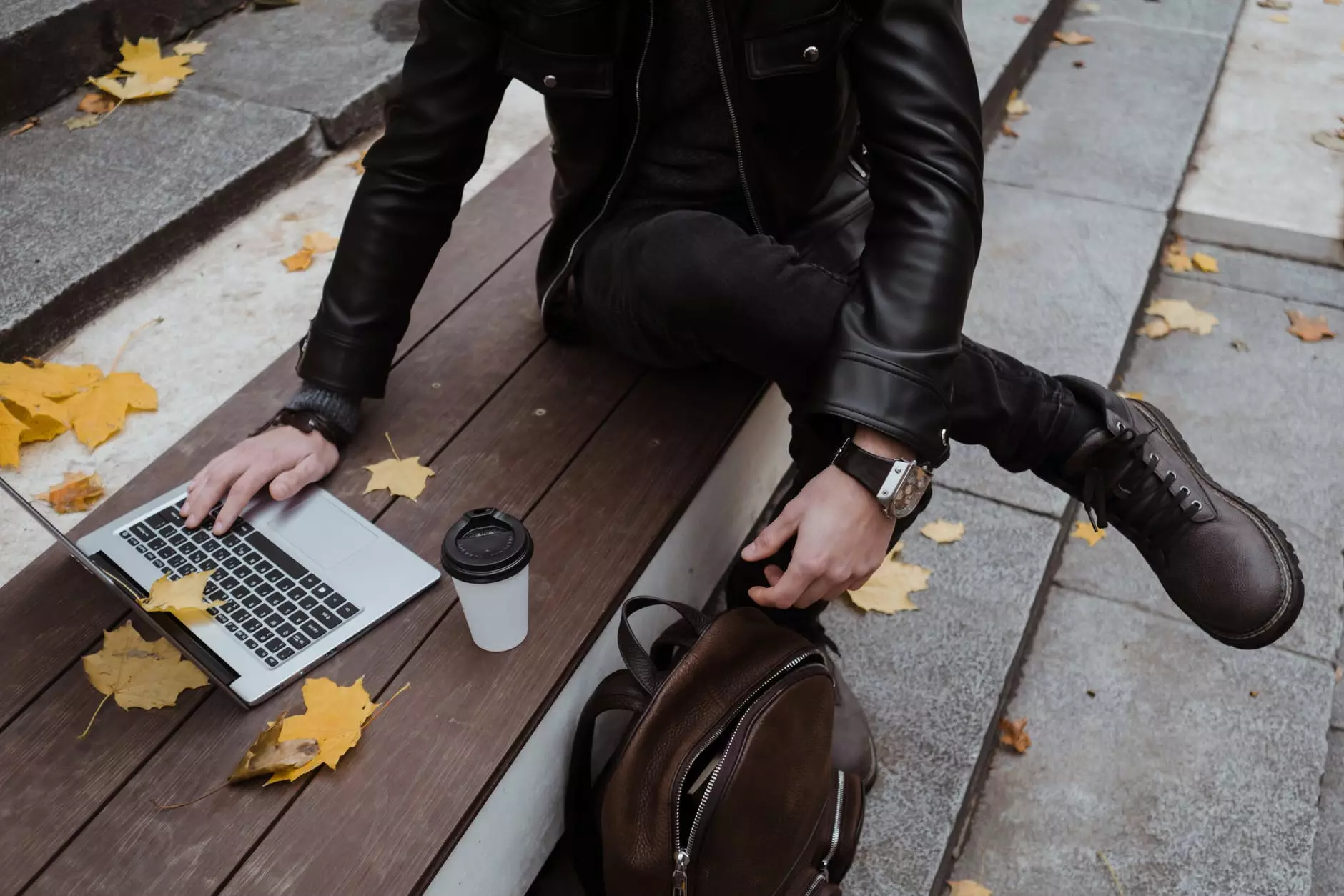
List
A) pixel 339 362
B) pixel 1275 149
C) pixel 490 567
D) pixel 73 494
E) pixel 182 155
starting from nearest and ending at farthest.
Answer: pixel 490 567 < pixel 339 362 < pixel 73 494 < pixel 182 155 < pixel 1275 149

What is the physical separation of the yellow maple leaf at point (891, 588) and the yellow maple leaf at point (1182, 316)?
50.9 inches

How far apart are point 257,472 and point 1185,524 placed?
158 cm

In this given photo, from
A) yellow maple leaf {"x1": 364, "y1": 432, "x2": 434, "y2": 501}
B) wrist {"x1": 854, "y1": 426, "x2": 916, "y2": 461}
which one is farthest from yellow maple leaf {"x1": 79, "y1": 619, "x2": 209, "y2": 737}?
wrist {"x1": 854, "y1": 426, "x2": 916, "y2": 461}

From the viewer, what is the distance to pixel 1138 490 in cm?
184

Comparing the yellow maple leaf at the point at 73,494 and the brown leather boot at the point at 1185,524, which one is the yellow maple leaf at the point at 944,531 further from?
the yellow maple leaf at the point at 73,494

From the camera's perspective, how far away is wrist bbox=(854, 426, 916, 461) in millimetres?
1487

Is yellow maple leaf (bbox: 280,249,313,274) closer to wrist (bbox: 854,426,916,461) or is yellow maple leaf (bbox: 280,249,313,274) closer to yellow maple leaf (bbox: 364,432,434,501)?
yellow maple leaf (bbox: 364,432,434,501)

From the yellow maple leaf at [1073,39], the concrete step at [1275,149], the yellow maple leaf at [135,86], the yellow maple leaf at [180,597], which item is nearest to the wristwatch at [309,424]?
the yellow maple leaf at [180,597]

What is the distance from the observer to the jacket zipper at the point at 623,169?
1.66m

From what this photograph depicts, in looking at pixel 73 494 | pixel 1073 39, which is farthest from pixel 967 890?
A: pixel 1073 39

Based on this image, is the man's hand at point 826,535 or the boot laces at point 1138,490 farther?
the boot laces at point 1138,490

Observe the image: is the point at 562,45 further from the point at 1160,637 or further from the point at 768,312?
the point at 1160,637

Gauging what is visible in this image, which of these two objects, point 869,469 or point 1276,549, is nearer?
point 869,469

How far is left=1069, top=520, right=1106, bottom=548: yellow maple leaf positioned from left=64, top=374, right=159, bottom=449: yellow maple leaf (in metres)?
2.08
